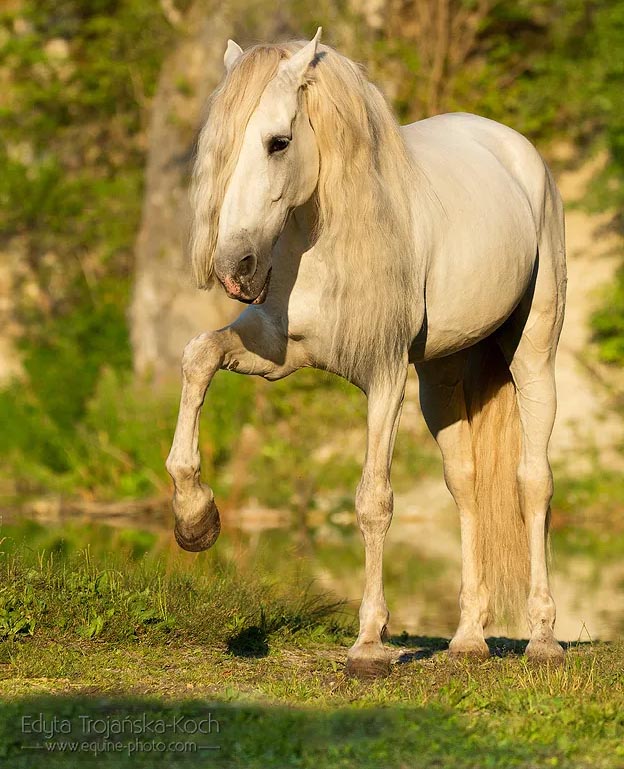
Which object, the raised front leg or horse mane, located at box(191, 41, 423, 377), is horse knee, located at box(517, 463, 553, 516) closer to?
horse mane, located at box(191, 41, 423, 377)

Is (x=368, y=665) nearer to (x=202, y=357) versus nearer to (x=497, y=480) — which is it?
(x=202, y=357)

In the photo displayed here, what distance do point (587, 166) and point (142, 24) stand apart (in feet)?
20.5

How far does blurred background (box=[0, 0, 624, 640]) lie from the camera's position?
14.3 metres

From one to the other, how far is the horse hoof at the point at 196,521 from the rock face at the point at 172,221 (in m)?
11.2

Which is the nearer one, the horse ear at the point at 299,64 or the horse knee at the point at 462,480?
the horse ear at the point at 299,64

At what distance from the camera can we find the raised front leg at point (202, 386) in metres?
4.77

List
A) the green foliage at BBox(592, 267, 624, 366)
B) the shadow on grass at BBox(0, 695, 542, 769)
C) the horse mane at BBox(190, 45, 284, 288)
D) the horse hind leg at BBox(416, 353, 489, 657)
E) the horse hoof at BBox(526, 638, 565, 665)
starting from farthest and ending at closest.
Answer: the green foliage at BBox(592, 267, 624, 366)
the horse hind leg at BBox(416, 353, 489, 657)
the horse hoof at BBox(526, 638, 565, 665)
the horse mane at BBox(190, 45, 284, 288)
the shadow on grass at BBox(0, 695, 542, 769)

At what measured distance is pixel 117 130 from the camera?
779 inches

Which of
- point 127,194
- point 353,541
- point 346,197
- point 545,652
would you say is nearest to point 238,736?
point 346,197

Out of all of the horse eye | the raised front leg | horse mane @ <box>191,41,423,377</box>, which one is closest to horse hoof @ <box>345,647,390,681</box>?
the raised front leg

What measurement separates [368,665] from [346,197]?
67.0 inches

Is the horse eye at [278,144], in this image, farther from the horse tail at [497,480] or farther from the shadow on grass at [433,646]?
the shadow on grass at [433,646]

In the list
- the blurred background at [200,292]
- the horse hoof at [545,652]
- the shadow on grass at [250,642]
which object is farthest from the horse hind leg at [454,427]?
the blurred background at [200,292]

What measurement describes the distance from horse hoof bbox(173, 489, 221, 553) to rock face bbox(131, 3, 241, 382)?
11.2 meters
